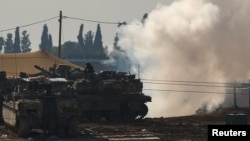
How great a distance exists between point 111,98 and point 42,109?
11692 millimetres

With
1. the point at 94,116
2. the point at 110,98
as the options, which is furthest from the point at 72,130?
the point at 110,98

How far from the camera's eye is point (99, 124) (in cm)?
5497

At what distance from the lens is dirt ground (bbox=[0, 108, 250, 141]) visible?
46.3 m

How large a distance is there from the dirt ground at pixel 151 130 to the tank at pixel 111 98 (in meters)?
1.79

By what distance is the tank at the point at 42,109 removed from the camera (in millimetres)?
47062

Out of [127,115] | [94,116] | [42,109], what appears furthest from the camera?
[127,115]

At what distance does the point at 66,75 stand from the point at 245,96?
15.4m

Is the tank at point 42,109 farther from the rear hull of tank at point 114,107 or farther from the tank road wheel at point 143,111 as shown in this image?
the tank road wheel at point 143,111

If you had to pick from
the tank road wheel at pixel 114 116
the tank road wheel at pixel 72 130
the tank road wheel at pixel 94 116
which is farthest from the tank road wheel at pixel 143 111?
the tank road wheel at pixel 72 130

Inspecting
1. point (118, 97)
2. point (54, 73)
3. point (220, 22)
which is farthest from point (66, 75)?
point (220, 22)

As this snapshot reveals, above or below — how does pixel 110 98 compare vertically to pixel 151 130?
above

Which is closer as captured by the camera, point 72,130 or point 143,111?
point 72,130

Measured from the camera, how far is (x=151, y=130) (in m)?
50.5

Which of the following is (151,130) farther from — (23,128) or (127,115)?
(127,115)
